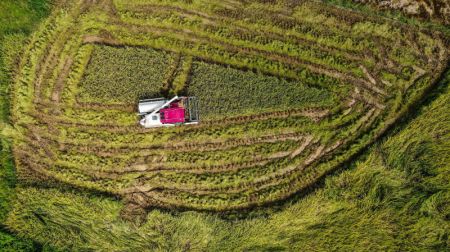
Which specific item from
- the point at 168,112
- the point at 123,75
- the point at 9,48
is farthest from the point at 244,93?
the point at 9,48

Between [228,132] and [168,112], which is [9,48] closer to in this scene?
[168,112]

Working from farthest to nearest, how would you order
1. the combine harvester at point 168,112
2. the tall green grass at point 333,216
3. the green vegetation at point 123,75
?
the green vegetation at point 123,75
the tall green grass at point 333,216
the combine harvester at point 168,112

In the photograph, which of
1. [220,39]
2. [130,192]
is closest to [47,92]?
[130,192]

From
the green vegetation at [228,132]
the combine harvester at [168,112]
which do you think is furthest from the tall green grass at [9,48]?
the combine harvester at [168,112]

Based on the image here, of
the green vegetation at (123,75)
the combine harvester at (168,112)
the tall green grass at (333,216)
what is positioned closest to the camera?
the combine harvester at (168,112)

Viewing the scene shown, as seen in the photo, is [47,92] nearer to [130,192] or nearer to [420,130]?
[130,192]

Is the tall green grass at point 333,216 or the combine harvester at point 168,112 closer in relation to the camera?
the combine harvester at point 168,112

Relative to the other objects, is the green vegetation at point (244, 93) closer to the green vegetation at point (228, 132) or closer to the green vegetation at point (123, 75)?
the green vegetation at point (228, 132)
